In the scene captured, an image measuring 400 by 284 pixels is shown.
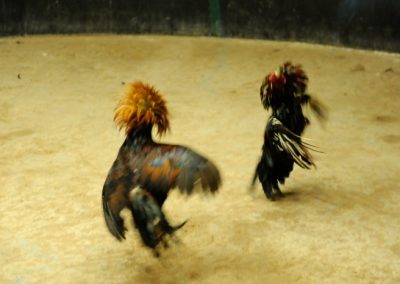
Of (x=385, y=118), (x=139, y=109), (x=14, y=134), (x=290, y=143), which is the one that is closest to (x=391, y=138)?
(x=385, y=118)

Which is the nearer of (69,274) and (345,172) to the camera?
(69,274)

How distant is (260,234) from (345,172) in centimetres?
112

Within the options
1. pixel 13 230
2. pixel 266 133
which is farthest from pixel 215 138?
pixel 13 230

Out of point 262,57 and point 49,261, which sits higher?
point 262,57

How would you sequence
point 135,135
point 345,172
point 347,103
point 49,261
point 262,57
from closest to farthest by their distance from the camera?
1. point 135,135
2. point 49,261
3. point 345,172
4. point 347,103
5. point 262,57

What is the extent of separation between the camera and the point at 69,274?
3080 millimetres

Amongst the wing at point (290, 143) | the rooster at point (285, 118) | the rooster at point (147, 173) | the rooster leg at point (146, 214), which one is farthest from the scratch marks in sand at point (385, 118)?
the rooster leg at point (146, 214)

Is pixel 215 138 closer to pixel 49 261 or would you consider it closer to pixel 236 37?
pixel 49 261

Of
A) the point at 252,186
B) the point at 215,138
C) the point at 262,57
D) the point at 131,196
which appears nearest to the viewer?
the point at 131,196

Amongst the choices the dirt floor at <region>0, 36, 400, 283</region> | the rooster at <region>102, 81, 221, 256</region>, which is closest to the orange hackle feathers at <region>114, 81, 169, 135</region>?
the rooster at <region>102, 81, 221, 256</region>

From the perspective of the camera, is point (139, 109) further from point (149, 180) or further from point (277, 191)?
point (277, 191)

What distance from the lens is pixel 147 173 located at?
9.20 feet

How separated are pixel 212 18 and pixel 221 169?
4.62 meters

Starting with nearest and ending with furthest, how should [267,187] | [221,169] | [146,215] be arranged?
[146,215]
[267,187]
[221,169]
